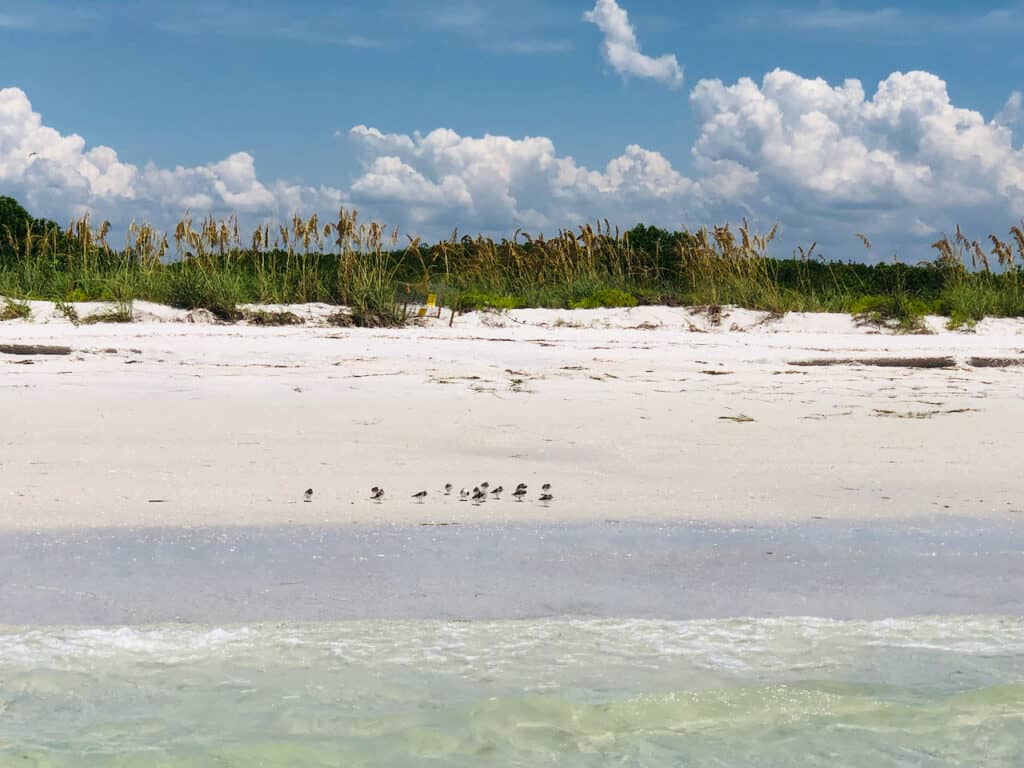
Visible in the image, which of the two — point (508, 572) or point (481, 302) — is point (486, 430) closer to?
point (508, 572)

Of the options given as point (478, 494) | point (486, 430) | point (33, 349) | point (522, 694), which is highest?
point (33, 349)

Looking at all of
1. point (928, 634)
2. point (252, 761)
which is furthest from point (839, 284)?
point (252, 761)

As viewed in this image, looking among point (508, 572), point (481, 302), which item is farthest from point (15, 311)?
point (508, 572)

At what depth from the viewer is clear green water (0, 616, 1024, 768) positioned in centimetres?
218

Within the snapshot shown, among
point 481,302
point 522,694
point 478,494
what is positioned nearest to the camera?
point 522,694

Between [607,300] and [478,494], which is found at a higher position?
[607,300]

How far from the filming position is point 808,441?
17.1 ft

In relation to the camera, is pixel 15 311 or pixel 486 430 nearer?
pixel 486 430

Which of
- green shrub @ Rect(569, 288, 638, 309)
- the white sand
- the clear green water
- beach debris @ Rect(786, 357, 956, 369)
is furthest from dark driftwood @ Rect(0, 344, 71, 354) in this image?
green shrub @ Rect(569, 288, 638, 309)

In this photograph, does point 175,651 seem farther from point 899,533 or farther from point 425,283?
point 425,283

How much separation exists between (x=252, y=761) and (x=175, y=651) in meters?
0.55

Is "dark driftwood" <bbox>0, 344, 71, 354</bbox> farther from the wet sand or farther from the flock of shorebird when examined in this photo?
the wet sand

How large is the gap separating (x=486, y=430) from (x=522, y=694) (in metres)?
2.94

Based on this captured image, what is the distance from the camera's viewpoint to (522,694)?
94.8 inches
